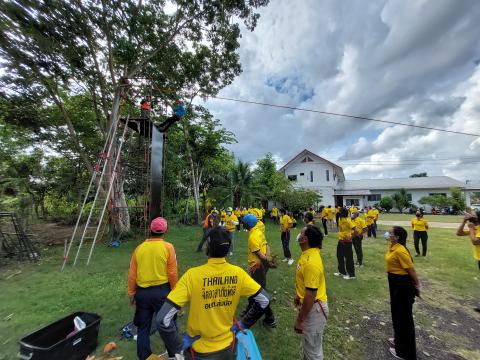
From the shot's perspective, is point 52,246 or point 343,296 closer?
point 343,296

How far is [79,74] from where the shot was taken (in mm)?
10695

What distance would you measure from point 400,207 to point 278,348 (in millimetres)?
37003

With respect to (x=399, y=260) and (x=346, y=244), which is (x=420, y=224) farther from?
(x=399, y=260)

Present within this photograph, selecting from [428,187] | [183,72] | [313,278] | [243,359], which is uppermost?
[183,72]

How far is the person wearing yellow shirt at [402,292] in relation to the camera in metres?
3.29

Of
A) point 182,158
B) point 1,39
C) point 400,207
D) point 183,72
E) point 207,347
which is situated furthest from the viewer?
point 400,207

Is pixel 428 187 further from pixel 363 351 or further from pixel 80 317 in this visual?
pixel 80 317

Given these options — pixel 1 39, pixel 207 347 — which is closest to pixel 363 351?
pixel 207 347

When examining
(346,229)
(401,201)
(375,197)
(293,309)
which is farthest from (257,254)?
(375,197)

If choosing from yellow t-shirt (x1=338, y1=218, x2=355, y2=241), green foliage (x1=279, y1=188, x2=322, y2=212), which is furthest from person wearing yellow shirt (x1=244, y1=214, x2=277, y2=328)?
green foliage (x1=279, y1=188, x2=322, y2=212)

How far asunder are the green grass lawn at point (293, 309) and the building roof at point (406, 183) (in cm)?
3167

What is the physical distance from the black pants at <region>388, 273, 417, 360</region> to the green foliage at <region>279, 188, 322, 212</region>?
18.1m

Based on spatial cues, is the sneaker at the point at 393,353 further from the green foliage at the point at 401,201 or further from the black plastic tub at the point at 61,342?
the green foliage at the point at 401,201

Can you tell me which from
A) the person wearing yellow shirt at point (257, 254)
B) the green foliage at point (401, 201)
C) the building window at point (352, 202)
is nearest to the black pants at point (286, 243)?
the person wearing yellow shirt at point (257, 254)
